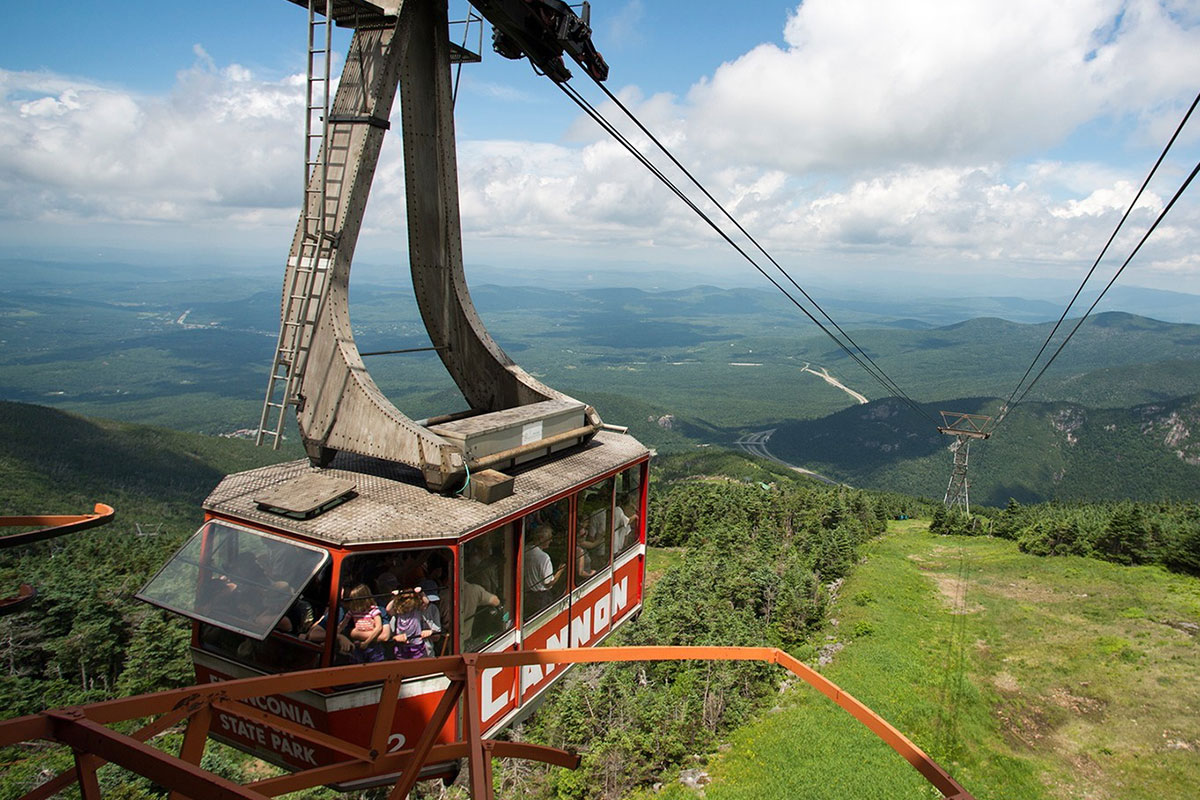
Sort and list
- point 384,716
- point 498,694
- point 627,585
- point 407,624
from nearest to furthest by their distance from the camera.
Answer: point 384,716, point 407,624, point 498,694, point 627,585

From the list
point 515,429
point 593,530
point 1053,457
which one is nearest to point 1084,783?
point 593,530

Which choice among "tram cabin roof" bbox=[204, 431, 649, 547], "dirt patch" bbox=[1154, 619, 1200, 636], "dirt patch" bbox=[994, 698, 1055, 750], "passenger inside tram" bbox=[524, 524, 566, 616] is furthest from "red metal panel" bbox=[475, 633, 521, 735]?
"dirt patch" bbox=[1154, 619, 1200, 636]

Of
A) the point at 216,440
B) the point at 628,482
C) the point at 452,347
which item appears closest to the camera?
the point at 628,482

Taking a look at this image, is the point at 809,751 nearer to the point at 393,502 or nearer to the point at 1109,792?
the point at 1109,792

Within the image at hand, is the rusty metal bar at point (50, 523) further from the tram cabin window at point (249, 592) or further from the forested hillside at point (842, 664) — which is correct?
the forested hillside at point (842, 664)

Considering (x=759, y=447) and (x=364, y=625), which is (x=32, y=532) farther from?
(x=759, y=447)

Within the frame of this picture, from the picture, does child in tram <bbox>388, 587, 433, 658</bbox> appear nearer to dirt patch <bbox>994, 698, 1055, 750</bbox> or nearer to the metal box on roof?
the metal box on roof

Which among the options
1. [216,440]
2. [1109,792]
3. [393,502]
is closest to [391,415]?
[393,502]
